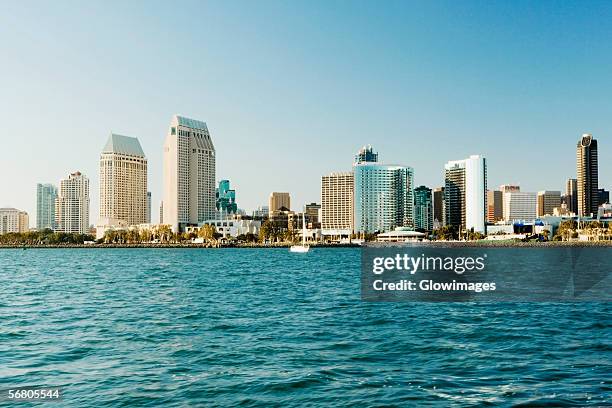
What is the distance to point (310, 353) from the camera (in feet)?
76.3

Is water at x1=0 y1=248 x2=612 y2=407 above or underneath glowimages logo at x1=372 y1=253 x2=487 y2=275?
underneath

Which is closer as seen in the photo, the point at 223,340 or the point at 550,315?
the point at 223,340

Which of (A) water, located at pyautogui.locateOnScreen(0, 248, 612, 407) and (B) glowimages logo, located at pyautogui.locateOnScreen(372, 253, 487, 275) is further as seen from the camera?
(B) glowimages logo, located at pyautogui.locateOnScreen(372, 253, 487, 275)

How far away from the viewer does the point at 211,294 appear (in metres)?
47.6

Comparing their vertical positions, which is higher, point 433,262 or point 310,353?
point 433,262

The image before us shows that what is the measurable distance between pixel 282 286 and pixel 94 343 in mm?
30948

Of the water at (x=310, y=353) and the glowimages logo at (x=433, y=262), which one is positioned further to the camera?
the glowimages logo at (x=433, y=262)

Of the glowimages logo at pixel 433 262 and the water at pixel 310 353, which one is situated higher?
the glowimages logo at pixel 433 262

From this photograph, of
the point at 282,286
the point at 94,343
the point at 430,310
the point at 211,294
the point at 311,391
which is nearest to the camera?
the point at 311,391

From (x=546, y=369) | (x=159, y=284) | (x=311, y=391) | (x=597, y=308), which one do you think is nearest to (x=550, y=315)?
(x=597, y=308)

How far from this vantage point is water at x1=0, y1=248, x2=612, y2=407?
17.6 meters

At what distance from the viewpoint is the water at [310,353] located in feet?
57.7

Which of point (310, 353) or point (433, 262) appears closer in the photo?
point (310, 353)

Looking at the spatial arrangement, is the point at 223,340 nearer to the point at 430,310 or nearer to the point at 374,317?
the point at 374,317
